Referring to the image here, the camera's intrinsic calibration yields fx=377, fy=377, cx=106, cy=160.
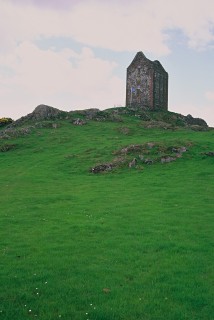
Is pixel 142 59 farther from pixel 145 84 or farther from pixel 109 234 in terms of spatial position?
pixel 109 234

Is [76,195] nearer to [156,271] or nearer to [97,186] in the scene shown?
[97,186]

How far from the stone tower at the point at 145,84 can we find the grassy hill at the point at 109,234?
42277mm

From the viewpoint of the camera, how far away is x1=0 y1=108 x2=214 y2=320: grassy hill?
48.7 ft

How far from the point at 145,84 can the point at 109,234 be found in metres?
77.3

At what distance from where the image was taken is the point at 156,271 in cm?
1786

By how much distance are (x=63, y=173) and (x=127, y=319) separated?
33.6 meters

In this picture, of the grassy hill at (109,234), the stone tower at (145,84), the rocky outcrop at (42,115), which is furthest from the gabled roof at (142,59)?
the grassy hill at (109,234)

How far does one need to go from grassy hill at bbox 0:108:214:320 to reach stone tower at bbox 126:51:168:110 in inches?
1664

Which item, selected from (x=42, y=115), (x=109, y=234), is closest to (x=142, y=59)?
(x=42, y=115)

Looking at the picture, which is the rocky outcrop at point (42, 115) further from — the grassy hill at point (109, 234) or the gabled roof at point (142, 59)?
the gabled roof at point (142, 59)

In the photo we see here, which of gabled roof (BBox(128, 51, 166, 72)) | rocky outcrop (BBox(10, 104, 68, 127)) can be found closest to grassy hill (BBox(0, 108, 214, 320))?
rocky outcrop (BBox(10, 104, 68, 127))

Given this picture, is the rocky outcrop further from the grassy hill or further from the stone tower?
the grassy hill

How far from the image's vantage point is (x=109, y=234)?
23.4 meters

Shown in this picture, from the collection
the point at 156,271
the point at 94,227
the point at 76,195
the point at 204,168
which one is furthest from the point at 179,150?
the point at 156,271
